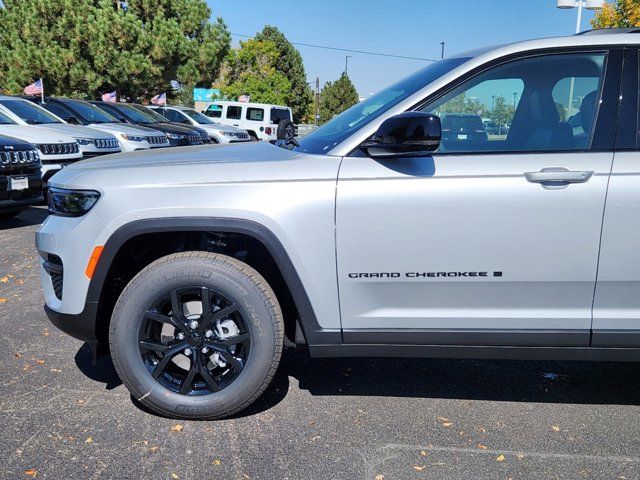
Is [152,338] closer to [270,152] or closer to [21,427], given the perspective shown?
[21,427]

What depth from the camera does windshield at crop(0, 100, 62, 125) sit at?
1056 cm

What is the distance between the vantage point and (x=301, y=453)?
2803 millimetres

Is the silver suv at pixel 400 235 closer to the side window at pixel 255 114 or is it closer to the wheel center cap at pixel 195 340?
the wheel center cap at pixel 195 340

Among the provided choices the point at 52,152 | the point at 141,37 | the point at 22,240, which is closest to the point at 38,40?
the point at 141,37

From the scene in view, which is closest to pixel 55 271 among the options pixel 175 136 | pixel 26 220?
pixel 26 220

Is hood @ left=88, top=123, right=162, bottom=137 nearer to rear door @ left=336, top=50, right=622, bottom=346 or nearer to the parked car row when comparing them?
the parked car row

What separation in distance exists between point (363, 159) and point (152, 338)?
4.49ft

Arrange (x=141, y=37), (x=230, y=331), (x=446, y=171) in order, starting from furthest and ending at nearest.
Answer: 1. (x=141, y=37)
2. (x=230, y=331)
3. (x=446, y=171)

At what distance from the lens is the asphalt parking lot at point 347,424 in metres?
2.69

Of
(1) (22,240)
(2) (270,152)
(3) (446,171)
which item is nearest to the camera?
(3) (446,171)

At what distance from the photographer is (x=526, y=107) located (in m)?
3.10

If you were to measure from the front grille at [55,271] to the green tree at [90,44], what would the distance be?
24083 mm

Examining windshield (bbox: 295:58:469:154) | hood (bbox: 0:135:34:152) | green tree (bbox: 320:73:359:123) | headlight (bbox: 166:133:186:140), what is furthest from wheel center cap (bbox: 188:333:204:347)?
green tree (bbox: 320:73:359:123)

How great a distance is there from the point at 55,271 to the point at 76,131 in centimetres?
860
